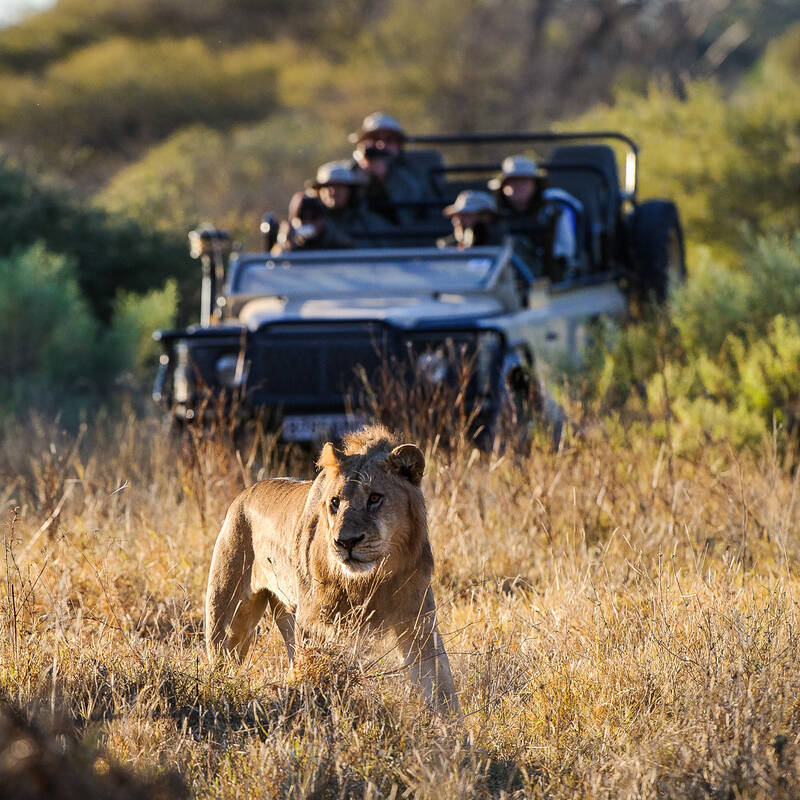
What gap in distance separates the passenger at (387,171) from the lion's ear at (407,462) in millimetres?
7492

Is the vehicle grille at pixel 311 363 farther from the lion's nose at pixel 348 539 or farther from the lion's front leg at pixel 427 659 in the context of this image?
the lion's nose at pixel 348 539

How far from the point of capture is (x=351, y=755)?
3.76 meters

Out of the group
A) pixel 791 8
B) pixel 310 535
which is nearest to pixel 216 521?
pixel 310 535

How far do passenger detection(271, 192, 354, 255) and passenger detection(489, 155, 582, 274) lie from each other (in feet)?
4.43

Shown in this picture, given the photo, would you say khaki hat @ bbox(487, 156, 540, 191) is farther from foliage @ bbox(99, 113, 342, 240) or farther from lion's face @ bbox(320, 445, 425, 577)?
foliage @ bbox(99, 113, 342, 240)

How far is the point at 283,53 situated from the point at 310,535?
3795 cm

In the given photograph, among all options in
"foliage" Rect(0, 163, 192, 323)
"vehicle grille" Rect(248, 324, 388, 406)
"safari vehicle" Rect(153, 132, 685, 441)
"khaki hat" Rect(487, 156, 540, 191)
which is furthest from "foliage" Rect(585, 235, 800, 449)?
"foliage" Rect(0, 163, 192, 323)

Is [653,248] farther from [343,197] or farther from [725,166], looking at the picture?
[725,166]

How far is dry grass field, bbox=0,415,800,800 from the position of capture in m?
3.66

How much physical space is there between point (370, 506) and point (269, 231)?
6.72 m

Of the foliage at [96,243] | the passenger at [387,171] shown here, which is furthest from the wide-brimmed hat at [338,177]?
the foliage at [96,243]

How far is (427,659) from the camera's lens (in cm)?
406

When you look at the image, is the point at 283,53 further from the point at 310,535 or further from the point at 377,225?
the point at 310,535

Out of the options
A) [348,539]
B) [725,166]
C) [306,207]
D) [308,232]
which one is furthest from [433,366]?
[725,166]
